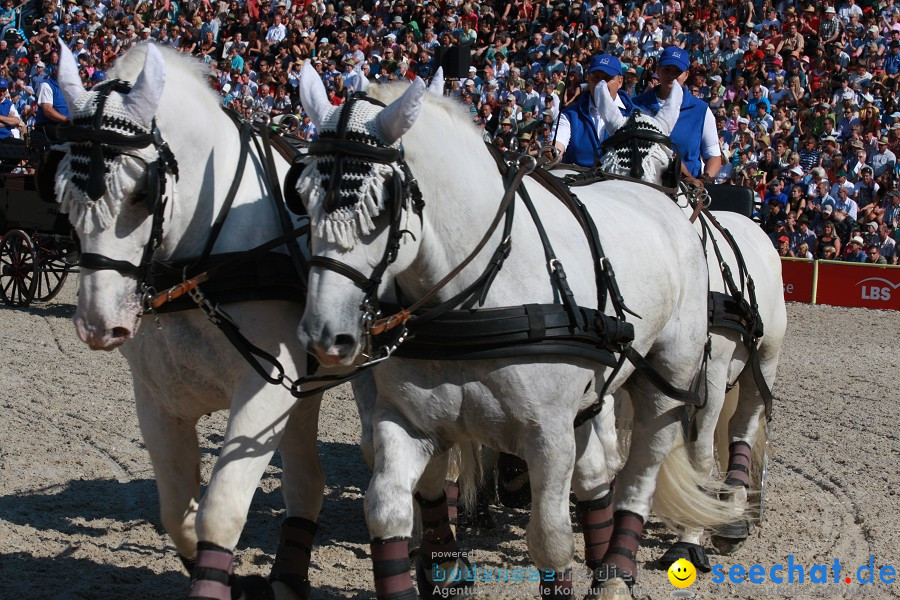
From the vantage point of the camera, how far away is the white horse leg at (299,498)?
3717 millimetres

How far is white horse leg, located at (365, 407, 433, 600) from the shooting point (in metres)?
3.11

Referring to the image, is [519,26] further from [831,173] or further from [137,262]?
[137,262]

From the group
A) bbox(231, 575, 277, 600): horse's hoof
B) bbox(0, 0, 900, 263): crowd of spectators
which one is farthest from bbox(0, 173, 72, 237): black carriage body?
bbox(231, 575, 277, 600): horse's hoof

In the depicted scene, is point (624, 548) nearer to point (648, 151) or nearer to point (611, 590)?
point (611, 590)

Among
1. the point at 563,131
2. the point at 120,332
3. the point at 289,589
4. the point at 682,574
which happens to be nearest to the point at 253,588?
the point at 289,589

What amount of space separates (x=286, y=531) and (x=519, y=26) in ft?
50.3

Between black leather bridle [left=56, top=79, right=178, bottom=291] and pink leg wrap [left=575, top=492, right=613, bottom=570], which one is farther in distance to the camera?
pink leg wrap [left=575, top=492, right=613, bottom=570]

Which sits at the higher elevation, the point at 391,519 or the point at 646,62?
the point at 646,62

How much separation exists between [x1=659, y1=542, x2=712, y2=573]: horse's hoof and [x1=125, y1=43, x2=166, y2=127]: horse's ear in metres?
2.88

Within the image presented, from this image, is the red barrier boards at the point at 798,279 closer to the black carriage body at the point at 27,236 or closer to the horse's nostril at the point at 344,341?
the black carriage body at the point at 27,236

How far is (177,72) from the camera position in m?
3.35

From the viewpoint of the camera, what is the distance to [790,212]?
1349 cm

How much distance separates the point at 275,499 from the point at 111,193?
9.16ft

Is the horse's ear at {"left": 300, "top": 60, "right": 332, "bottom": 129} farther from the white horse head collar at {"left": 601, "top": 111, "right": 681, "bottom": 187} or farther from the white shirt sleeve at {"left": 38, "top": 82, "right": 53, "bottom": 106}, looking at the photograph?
the white shirt sleeve at {"left": 38, "top": 82, "right": 53, "bottom": 106}
